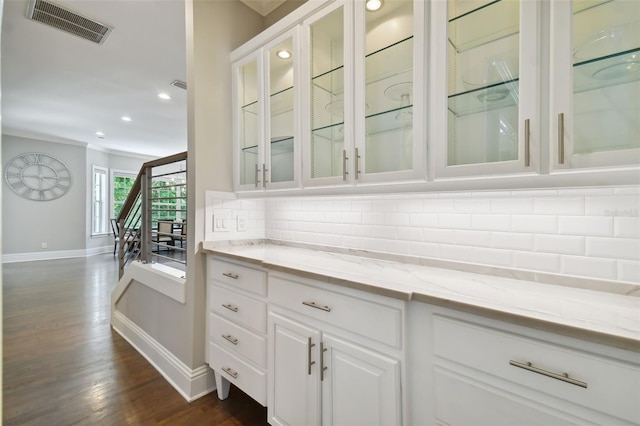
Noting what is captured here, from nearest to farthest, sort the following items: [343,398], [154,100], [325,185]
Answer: [343,398] → [325,185] → [154,100]

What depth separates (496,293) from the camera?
1067mm

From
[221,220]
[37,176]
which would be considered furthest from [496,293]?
[37,176]

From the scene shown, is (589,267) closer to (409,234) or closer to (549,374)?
(549,374)

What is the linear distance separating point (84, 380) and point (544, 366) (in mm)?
2698

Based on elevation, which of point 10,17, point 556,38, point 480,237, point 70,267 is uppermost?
point 10,17

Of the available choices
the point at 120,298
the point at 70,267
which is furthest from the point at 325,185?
the point at 70,267

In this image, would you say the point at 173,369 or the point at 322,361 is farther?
the point at 173,369

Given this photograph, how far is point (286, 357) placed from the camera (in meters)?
1.44

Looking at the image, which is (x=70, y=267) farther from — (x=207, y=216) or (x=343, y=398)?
(x=343, y=398)

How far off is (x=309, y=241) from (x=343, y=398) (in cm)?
105

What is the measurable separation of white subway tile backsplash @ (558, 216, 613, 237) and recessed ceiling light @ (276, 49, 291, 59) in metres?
1.62

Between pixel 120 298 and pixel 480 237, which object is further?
pixel 120 298

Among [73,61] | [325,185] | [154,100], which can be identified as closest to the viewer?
[325,185]

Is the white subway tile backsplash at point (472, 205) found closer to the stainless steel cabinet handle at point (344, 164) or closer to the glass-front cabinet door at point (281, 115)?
the stainless steel cabinet handle at point (344, 164)
